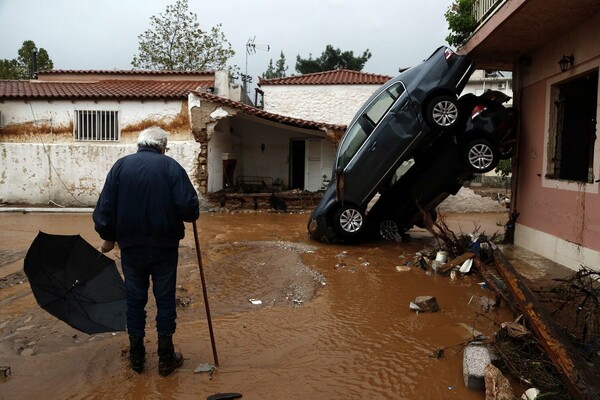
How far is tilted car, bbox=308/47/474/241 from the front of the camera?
7.51 m

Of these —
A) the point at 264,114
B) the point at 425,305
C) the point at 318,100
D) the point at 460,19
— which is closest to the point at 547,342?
the point at 425,305

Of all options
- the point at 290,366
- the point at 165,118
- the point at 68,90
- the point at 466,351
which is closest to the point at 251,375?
the point at 290,366

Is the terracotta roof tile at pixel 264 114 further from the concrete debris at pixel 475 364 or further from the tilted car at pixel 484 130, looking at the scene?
the concrete debris at pixel 475 364

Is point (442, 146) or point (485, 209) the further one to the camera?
point (485, 209)

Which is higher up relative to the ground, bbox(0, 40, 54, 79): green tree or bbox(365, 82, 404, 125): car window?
bbox(0, 40, 54, 79): green tree

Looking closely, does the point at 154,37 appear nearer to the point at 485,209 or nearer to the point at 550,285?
the point at 485,209

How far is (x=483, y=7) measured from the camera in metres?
8.34

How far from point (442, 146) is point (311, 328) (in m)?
4.85

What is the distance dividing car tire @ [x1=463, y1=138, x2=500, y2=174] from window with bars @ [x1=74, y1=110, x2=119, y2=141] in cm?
1134

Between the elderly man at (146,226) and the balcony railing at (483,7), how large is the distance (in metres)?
6.23

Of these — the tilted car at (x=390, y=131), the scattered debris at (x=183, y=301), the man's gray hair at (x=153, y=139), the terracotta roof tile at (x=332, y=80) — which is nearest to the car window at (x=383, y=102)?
the tilted car at (x=390, y=131)

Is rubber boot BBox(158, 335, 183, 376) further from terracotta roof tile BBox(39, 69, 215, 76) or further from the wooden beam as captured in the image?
terracotta roof tile BBox(39, 69, 215, 76)

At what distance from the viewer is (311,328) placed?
4.45 metres

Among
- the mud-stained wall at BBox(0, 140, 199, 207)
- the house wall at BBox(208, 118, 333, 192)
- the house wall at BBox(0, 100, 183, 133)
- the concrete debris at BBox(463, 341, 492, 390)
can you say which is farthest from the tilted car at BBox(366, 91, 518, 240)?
the mud-stained wall at BBox(0, 140, 199, 207)
